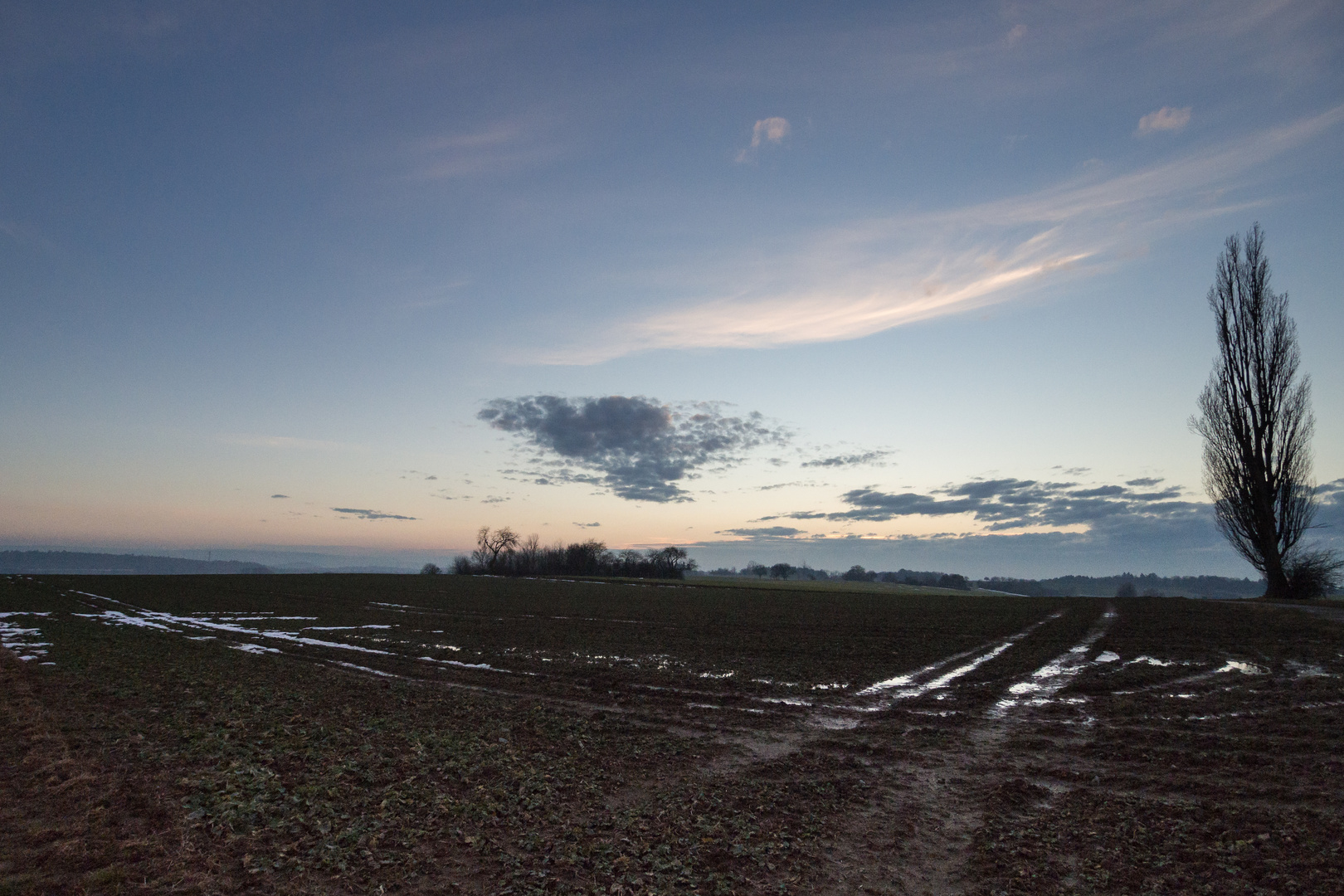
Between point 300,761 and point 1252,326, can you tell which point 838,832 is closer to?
point 300,761

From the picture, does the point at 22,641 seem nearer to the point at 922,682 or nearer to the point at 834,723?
the point at 834,723

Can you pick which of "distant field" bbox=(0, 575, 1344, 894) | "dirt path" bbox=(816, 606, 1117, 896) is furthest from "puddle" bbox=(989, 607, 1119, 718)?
"dirt path" bbox=(816, 606, 1117, 896)

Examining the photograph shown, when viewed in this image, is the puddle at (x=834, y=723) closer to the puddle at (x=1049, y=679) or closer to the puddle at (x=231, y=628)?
the puddle at (x=1049, y=679)

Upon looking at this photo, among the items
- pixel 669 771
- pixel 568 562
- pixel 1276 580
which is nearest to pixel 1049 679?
pixel 669 771

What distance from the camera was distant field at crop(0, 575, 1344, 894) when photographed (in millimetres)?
6523

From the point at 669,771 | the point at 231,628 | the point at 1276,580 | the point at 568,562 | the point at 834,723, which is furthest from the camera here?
the point at 568,562

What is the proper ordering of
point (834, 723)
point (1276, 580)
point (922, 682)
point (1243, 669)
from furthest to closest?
point (1276, 580) < point (1243, 669) < point (922, 682) < point (834, 723)

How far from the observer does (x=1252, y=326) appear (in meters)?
45.8

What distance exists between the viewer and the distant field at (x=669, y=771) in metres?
6.52

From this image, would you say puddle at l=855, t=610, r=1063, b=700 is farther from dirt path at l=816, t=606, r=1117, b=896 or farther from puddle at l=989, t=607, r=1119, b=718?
dirt path at l=816, t=606, r=1117, b=896

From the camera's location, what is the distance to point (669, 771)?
989cm

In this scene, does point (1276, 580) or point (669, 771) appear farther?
point (1276, 580)

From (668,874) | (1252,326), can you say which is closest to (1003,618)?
(1252,326)

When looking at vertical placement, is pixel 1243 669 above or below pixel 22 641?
above
